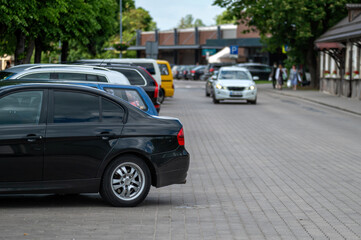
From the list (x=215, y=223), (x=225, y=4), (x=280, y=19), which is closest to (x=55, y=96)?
(x=215, y=223)

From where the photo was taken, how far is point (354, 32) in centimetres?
3838

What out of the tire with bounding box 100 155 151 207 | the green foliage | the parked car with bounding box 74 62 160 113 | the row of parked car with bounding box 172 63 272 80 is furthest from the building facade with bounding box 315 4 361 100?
the tire with bounding box 100 155 151 207

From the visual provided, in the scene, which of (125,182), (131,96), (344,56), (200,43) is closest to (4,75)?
(131,96)

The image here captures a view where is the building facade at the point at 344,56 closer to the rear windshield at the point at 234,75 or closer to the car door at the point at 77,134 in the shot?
the rear windshield at the point at 234,75

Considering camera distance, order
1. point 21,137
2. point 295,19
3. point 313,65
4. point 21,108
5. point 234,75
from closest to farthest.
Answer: point 21,137, point 21,108, point 234,75, point 295,19, point 313,65

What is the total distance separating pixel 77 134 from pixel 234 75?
91.0 feet

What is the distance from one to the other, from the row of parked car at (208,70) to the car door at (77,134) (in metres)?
58.3

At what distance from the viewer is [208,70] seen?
240ft

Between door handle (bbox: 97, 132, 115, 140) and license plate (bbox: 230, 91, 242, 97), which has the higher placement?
door handle (bbox: 97, 132, 115, 140)

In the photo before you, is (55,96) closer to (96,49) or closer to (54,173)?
(54,173)

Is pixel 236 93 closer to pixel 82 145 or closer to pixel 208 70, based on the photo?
pixel 82 145

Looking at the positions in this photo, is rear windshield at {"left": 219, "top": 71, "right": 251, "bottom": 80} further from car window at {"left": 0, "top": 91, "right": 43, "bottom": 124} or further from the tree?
car window at {"left": 0, "top": 91, "right": 43, "bottom": 124}

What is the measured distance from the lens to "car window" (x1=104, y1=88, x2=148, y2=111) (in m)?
12.4

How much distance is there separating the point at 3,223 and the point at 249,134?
12.2 meters
